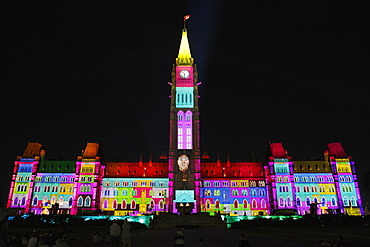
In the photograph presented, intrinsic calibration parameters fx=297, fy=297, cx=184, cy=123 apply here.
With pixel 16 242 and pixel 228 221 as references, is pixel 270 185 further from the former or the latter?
pixel 16 242

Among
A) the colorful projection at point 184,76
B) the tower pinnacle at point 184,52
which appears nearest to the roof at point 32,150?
the colorful projection at point 184,76

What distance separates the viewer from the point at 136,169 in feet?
349

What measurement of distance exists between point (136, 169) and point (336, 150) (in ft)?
232

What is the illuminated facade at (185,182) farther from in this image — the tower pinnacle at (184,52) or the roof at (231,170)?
the tower pinnacle at (184,52)

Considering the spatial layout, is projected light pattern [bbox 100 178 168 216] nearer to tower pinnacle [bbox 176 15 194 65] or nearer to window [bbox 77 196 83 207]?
window [bbox 77 196 83 207]

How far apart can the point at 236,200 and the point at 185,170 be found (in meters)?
21.4

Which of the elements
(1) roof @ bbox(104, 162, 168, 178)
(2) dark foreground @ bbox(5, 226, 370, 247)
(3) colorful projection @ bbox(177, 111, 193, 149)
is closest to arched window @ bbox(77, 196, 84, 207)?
(1) roof @ bbox(104, 162, 168, 178)

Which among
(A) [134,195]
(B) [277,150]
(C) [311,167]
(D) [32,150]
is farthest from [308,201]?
(D) [32,150]

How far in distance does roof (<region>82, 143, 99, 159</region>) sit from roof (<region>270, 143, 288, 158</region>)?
2358 inches

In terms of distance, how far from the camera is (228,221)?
62469 millimetres

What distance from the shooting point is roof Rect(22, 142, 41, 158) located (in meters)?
103

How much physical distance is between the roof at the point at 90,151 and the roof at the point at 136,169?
8.18 meters

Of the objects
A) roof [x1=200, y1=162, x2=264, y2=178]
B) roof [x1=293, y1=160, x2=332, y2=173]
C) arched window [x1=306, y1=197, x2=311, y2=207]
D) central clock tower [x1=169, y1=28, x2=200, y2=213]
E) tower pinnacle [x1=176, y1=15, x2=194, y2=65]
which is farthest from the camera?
tower pinnacle [x1=176, y1=15, x2=194, y2=65]

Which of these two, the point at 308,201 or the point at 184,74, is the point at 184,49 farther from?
the point at 308,201
